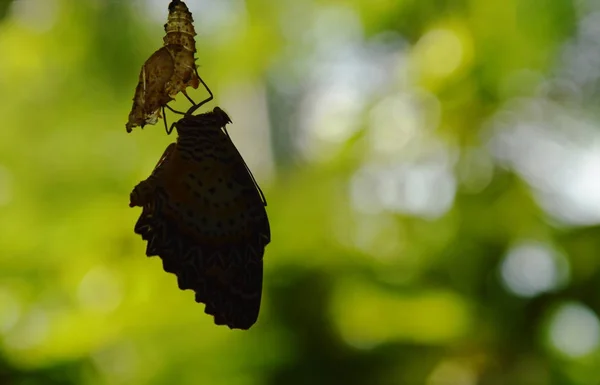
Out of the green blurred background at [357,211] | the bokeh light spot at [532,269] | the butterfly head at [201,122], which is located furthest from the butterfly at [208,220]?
the bokeh light spot at [532,269]

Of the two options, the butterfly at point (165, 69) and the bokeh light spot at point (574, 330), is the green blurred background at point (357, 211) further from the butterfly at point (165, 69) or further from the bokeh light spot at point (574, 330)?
the butterfly at point (165, 69)

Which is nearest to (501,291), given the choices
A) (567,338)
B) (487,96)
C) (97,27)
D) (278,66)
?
(567,338)

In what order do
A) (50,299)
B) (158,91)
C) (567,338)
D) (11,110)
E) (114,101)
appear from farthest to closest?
1. (114,101)
2. (11,110)
3. (567,338)
4. (50,299)
5. (158,91)

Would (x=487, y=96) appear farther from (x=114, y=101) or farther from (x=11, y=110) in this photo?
(x=11, y=110)

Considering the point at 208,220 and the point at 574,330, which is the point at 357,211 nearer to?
the point at 574,330

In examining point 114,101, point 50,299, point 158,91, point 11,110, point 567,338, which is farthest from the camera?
point 114,101

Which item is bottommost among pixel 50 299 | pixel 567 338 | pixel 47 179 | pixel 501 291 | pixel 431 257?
pixel 567 338
